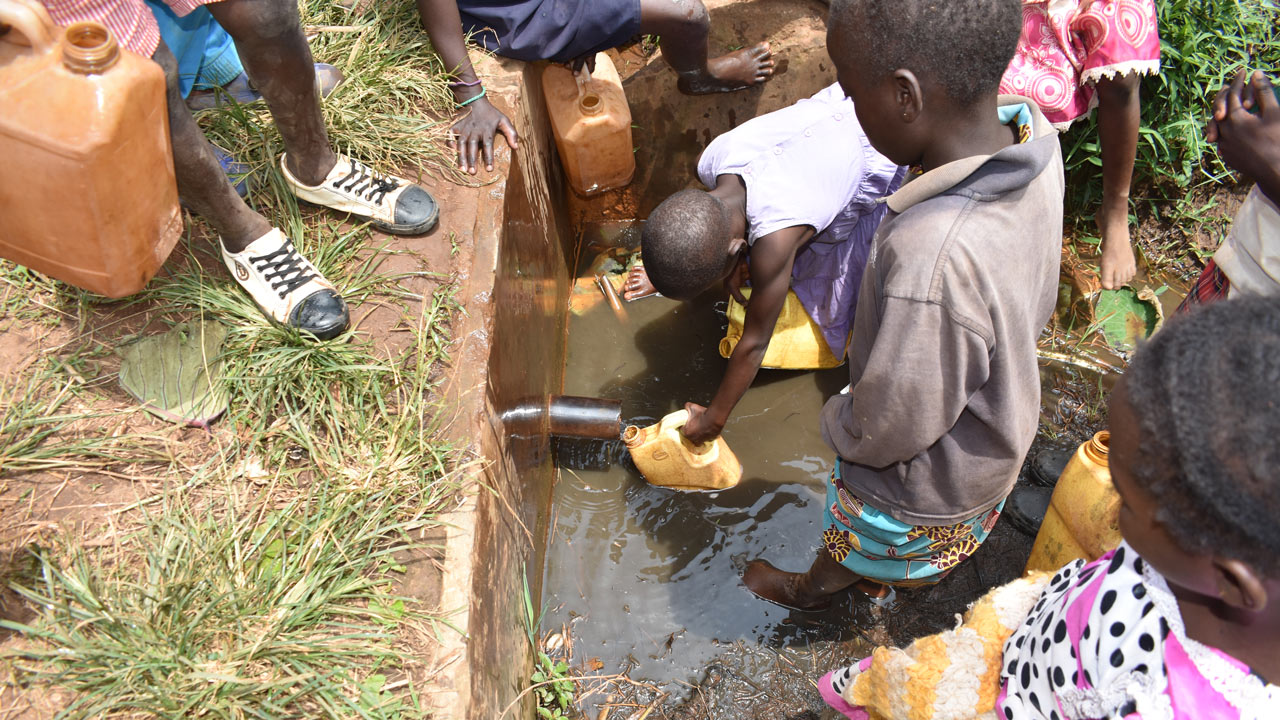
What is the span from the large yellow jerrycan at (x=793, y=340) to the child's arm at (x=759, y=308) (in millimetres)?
466

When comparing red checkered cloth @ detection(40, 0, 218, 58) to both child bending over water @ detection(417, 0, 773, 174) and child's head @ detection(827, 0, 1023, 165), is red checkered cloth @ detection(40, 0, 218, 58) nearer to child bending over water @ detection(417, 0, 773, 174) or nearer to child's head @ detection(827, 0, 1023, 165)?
child bending over water @ detection(417, 0, 773, 174)

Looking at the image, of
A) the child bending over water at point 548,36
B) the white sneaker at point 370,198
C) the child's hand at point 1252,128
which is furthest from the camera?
the child bending over water at point 548,36

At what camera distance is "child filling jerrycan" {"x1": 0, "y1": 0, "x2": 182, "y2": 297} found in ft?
4.51

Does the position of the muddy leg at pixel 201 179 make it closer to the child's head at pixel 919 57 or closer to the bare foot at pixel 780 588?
the child's head at pixel 919 57

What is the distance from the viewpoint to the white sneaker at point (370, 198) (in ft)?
7.91

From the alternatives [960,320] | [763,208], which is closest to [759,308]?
[763,208]

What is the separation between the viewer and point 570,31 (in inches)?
116

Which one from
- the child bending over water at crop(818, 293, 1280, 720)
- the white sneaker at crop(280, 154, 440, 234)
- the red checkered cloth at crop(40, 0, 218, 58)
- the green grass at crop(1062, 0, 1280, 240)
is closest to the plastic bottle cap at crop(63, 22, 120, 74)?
the red checkered cloth at crop(40, 0, 218, 58)

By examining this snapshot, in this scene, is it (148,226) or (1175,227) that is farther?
(1175,227)

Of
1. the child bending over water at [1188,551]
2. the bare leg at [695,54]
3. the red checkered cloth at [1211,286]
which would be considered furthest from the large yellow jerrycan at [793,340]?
the child bending over water at [1188,551]

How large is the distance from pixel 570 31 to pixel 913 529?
2200 millimetres

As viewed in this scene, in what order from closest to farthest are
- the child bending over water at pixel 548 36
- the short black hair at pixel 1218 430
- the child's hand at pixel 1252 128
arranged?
1. the short black hair at pixel 1218 430
2. the child's hand at pixel 1252 128
3. the child bending over water at pixel 548 36

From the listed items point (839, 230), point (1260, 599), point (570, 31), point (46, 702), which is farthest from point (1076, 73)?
point (46, 702)

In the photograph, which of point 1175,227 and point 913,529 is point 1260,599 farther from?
point 1175,227
